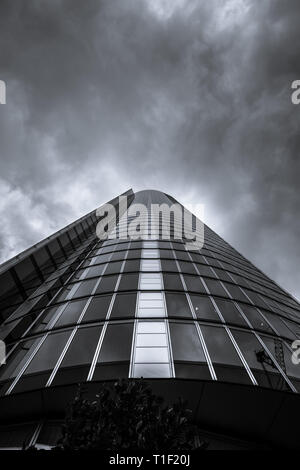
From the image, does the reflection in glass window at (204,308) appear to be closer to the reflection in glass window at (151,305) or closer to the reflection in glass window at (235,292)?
the reflection in glass window at (151,305)

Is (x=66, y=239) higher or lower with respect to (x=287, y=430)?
higher

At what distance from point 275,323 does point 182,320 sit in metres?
4.77

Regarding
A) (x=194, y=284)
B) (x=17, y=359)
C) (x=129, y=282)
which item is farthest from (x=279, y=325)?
(x=17, y=359)

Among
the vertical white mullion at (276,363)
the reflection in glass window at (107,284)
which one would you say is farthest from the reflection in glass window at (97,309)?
the vertical white mullion at (276,363)

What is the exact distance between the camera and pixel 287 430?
7.60 metres

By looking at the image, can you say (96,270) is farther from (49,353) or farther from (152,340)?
(152,340)

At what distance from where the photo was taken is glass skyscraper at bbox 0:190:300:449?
25.0 feet

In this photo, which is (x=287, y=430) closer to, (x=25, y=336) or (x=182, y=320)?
(x=182, y=320)

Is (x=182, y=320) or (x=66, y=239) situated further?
(x=66, y=239)

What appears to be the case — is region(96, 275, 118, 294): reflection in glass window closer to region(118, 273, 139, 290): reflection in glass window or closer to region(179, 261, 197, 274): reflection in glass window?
region(118, 273, 139, 290): reflection in glass window

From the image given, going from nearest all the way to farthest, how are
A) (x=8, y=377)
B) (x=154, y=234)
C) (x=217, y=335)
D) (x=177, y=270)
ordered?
(x=8, y=377)
(x=217, y=335)
(x=177, y=270)
(x=154, y=234)

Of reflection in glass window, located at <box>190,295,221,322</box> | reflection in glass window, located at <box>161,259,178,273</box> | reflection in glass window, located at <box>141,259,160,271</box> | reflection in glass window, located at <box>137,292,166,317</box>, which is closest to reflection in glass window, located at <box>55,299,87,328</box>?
reflection in glass window, located at <box>137,292,166,317</box>

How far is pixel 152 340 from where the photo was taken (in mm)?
10250
